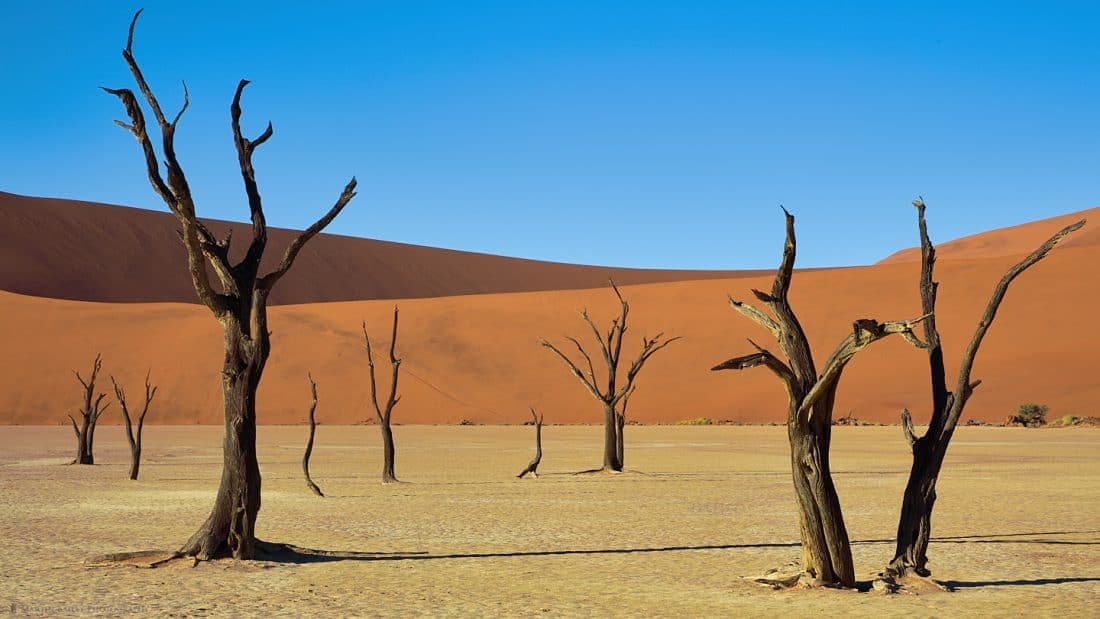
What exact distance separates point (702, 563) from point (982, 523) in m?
5.82

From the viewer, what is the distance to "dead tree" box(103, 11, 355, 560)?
40.9 ft

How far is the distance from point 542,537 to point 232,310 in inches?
194

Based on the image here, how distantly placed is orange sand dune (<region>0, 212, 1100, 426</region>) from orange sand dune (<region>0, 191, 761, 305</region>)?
29.9 metres

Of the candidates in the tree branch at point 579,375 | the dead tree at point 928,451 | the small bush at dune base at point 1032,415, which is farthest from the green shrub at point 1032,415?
the dead tree at point 928,451

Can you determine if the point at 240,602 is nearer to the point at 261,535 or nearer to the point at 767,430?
the point at 261,535

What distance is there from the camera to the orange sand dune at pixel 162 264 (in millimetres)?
108688

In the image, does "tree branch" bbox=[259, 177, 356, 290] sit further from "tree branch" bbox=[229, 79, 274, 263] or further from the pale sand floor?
the pale sand floor

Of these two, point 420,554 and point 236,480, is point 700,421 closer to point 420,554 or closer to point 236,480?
point 420,554

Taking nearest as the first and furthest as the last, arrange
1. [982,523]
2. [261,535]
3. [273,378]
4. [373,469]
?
1. [261,535]
2. [982,523]
3. [373,469]
4. [273,378]

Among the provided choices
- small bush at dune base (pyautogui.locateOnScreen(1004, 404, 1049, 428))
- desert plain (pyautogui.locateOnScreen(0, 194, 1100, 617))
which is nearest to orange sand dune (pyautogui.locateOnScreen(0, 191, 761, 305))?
desert plain (pyautogui.locateOnScreen(0, 194, 1100, 617))

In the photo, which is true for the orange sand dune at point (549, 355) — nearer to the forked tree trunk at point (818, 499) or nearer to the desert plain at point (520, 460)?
the desert plain at point (520, 460)

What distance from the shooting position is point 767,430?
52.6 metres

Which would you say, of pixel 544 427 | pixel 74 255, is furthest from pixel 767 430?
pixel 74 255

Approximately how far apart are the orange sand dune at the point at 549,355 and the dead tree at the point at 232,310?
46880 millimetres
